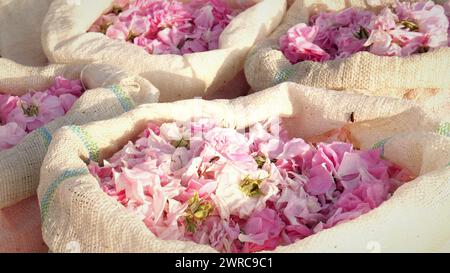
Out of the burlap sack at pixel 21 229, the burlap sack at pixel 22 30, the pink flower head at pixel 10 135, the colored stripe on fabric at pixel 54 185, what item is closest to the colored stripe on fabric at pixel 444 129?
the colored stripe on fabric at pixel 54 185

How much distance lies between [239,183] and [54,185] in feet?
1.06

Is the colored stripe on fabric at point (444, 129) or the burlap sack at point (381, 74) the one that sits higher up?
the colored stripe on fabric at point (444, 129)

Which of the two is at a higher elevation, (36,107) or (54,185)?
(54,185)

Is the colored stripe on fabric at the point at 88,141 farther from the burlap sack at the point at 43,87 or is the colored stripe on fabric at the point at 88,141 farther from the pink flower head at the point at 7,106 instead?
the pink flower head at the point at 7,106

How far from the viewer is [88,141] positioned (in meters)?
1.31

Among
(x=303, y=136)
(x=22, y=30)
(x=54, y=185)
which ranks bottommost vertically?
(x=22, y=30)

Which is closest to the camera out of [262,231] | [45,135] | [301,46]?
[262,231]

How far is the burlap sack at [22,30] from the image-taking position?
213cm

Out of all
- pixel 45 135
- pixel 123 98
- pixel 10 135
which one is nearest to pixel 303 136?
pixel 123 98

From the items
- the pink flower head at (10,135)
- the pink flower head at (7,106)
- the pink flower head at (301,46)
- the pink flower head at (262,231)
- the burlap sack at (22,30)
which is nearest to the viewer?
the pink flower head at (262,231)

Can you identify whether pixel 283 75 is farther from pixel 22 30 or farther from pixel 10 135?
pixel 22 30

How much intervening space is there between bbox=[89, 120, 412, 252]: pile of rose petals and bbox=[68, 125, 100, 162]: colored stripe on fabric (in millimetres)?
30

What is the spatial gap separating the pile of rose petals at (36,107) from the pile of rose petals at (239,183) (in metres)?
0.33
